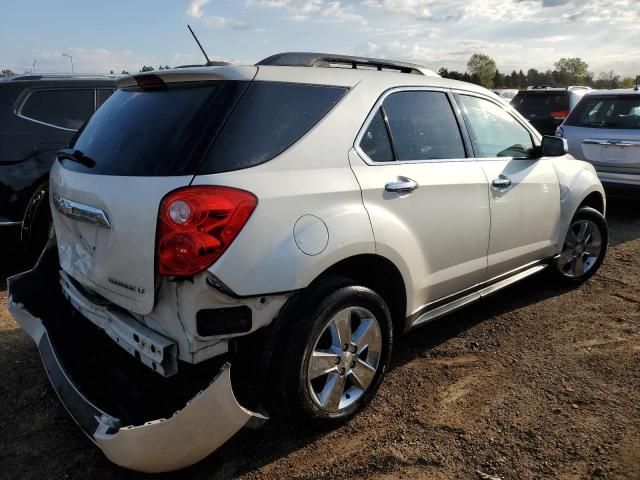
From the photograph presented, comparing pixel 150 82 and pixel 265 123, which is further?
pixel 150 82

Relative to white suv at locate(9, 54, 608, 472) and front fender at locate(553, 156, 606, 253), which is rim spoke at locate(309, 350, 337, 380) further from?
front fender at locate(553, 156, 606, 253)

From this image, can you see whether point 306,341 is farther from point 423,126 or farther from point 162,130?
point 423,126

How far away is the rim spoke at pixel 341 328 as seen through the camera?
2553 millimetres

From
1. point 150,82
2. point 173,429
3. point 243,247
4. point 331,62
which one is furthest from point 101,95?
point 173,429

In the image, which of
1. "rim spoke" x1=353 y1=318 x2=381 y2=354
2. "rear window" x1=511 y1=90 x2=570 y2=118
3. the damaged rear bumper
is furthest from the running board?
"rear window" x1=511 y1=90 x2=570 y2=118

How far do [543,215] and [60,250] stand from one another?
3222 millimetres

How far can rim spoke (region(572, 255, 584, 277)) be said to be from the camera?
4.63 metres

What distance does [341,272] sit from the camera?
105 inches

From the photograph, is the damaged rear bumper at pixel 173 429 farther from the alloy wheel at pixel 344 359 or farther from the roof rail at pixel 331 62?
the roof rail at pixel 331 62

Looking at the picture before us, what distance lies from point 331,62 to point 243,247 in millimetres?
1300

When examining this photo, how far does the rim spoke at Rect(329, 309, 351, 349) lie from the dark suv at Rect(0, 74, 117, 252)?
3312mm

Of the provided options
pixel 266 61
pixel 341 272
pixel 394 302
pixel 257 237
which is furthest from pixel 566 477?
pixel 266 61

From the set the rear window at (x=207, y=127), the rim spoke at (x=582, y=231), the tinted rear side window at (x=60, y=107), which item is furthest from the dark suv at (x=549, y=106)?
the rear window at (x=207, y=127)

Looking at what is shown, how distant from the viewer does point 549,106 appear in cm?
1151
